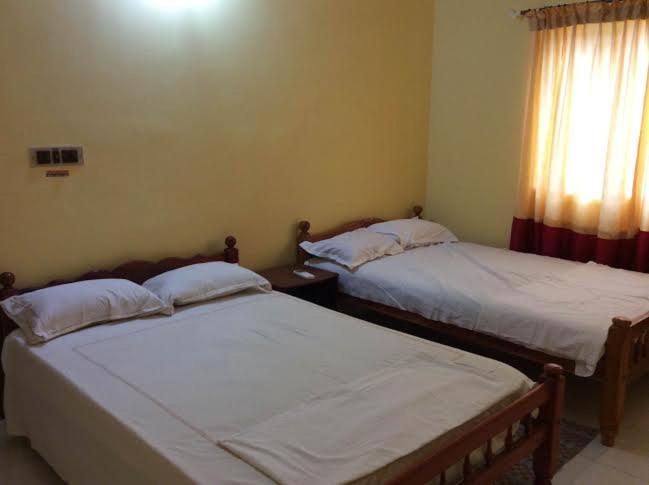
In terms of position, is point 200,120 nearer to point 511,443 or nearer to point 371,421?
point 371,421

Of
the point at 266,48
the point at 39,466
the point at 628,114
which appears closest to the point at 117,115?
the point at 266,48

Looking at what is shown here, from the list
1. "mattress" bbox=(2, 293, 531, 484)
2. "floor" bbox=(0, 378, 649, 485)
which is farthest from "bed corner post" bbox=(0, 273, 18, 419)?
"floor" bbox=(0, 378, 649, 485)

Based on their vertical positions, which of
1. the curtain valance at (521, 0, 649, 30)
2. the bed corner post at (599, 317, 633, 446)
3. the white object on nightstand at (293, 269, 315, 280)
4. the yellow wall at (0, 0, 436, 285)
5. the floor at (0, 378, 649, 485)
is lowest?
the floor at (0, 378, 649, 485)

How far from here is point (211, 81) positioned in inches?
129

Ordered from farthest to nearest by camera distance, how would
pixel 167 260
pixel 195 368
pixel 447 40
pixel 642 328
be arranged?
pixel 447 40
pixel 167 260
pixel 642 328
pixel 195 368

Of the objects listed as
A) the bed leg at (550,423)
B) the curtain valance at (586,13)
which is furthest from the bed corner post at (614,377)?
the curtain valance at (586,13)

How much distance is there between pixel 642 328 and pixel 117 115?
2753 mm

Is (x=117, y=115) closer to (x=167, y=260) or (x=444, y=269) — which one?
(x=167, y=260)

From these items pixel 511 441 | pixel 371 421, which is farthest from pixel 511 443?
pixel 371 421

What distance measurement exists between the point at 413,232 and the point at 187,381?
2.44 m

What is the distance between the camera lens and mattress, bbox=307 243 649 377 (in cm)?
273

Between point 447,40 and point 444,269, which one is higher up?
point 447,40

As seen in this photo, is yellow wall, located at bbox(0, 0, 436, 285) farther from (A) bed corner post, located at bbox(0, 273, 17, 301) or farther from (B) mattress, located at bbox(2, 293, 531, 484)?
(B) mattress, located at bbox(2, 293, 531, 484)

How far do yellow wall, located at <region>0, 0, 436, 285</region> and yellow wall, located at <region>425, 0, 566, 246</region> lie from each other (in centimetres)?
22
